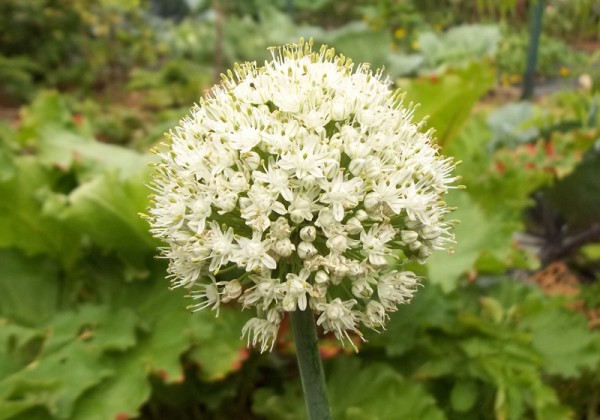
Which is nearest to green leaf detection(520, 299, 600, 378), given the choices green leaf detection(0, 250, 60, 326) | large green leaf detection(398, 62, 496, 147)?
large green leaf detection(398, 62, 496, 147)

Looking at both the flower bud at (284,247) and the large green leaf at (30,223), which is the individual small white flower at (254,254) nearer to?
the flower bud at (284,247)

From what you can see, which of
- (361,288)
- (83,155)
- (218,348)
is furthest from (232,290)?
(83,155)

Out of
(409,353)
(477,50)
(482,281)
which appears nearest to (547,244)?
(482,281)

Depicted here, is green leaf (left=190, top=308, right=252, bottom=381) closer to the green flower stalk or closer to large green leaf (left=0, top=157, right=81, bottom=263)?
large green leaf (left=0, top=157, right=81, bottom=263)

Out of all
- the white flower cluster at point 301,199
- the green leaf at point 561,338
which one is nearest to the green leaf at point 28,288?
the white flower cluster at point 301,199

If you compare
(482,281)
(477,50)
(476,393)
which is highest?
(477,50)

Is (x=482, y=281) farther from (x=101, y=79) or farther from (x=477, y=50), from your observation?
(x=101, y=79)

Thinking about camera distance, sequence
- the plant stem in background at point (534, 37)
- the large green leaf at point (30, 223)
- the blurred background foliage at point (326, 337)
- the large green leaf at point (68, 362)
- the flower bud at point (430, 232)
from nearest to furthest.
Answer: the flower bud at point (430, 232) → the large green leaf at point (68, 362) → the blurred background foliage at point (326, 337) → the large green leaf at point (30, 223) → the plant stem in background at point (534, 37)
